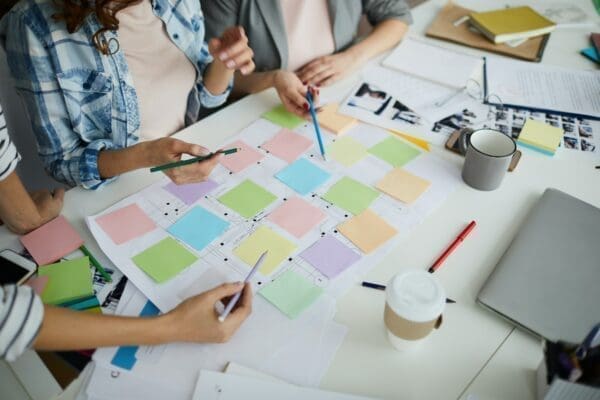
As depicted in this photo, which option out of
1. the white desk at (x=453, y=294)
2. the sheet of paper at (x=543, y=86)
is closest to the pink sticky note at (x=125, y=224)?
the white desk at (x=453, y=294)

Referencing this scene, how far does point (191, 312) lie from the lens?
787 mm

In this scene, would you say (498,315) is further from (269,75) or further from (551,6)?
(551,6)

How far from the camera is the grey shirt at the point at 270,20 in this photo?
1.42m

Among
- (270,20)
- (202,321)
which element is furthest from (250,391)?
(270,20)

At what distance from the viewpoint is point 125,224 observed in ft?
3.28

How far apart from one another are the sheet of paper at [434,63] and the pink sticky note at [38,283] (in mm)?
1066

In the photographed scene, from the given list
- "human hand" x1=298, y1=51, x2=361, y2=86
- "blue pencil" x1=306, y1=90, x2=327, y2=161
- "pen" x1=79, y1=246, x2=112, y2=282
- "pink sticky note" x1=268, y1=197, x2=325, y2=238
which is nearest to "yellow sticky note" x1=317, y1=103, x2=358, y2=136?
"blue pencil" x1=306, y1=90, x2=327, y2=161

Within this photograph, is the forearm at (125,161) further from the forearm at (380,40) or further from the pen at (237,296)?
the forearm at (380,40)

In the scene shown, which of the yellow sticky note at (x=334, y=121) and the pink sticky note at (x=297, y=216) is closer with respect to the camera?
the pink sticky note at (x=297, y=216)

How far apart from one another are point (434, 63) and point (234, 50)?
0.63 m

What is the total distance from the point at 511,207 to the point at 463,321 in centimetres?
33

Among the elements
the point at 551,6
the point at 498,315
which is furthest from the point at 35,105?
the point at 551,6

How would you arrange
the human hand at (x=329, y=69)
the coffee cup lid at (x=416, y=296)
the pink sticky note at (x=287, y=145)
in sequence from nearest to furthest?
the coffee cup lid at (x=416, y=296) < the pink sticky note at (x=287, y=145) < the human hand at (x=329, y=69)

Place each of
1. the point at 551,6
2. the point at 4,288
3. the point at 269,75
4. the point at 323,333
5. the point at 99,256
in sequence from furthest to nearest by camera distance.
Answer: the point at 551,6, the point at 269,75, the point at 99,256, the point at 323,333, the point at 4,288
